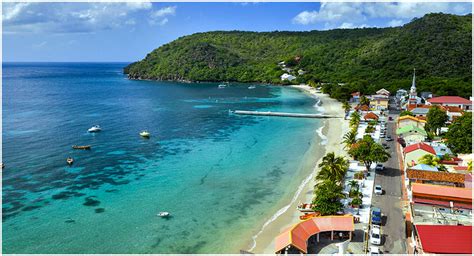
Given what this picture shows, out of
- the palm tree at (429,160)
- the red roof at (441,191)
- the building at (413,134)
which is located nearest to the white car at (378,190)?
the red roof at (441,191)

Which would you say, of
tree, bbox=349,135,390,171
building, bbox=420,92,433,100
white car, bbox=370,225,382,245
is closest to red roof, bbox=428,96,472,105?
building, bbox=420,92,433,100

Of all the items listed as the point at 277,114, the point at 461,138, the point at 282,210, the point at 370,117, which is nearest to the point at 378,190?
the point at 282,210

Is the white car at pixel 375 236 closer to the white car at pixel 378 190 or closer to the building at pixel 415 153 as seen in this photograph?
the white car at pixel 378 190

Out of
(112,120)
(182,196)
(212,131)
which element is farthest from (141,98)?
(182,196)

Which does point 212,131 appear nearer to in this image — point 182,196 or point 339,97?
point 182,196

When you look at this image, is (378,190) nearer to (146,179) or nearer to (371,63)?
(146,179)

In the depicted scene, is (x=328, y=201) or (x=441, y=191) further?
(x=441, y=191)

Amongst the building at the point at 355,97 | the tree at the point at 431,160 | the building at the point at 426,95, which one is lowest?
the tree at the point at 431,160
